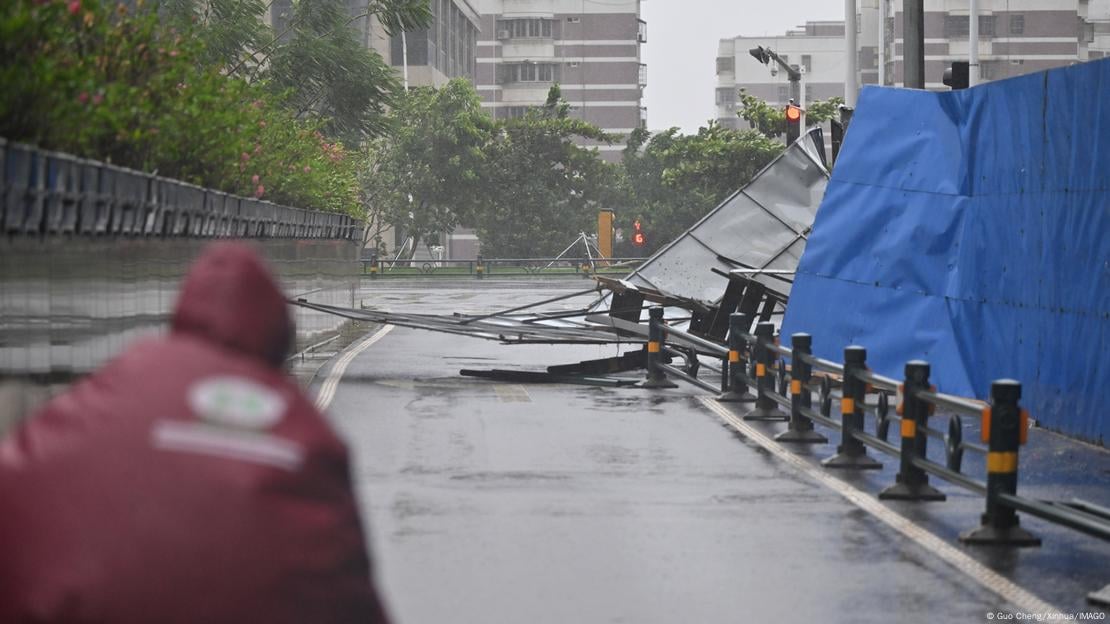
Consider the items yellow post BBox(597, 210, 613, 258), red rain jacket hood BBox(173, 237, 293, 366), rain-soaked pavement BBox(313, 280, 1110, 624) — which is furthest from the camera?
yellow post BBox(597, 210, 613, 258)

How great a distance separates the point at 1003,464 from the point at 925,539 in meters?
0.66

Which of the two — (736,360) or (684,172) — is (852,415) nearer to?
(736,360)

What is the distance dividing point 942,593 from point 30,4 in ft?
18.9

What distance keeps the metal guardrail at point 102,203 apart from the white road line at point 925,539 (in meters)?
5.35

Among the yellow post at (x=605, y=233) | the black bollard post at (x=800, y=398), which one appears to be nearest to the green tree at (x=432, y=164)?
the yellow post at (x=605, y=233)

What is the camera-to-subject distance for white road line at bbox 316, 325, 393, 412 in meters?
20.6

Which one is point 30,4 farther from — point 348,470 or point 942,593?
point 348,470

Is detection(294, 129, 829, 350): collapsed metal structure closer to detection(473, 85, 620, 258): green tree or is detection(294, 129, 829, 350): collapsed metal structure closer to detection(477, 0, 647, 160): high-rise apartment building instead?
detection(473, 85, 620, 258): green tree

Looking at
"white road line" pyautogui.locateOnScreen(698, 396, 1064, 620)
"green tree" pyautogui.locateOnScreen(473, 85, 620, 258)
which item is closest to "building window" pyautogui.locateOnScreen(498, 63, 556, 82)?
"green tree" pyautogui.locateOnScreen(473, 85, 620, 258)

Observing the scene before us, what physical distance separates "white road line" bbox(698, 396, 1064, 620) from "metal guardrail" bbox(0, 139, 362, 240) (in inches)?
211

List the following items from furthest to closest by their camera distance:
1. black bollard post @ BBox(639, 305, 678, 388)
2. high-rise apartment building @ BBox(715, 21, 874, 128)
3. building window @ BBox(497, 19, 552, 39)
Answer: high-rise apartment building @ BBox(715, 21, 874, 128), building window @ BBox(497, 19, 552, 39), black bollard post @ BBox(639, 305, 678, 388)

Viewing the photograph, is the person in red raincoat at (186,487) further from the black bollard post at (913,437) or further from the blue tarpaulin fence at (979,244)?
the blue tarpaulin fence at (979,244)

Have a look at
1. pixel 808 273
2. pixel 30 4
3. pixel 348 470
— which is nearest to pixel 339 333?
pixel 808 273

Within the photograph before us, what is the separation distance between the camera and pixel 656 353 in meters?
22.9
